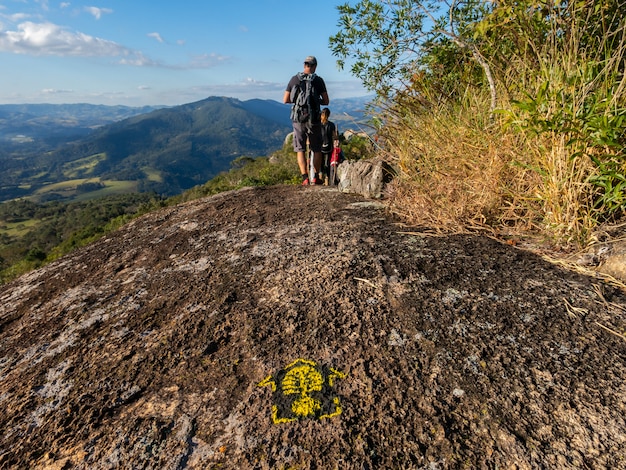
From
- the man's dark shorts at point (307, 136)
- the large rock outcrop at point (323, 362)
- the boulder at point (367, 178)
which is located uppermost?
the man's dark shorts at point (307, 136)

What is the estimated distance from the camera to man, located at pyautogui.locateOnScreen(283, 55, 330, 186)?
629 centimetres

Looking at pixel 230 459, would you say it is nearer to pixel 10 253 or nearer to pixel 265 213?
pixel 265 213

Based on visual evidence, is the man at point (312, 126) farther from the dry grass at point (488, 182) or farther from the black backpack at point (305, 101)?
the dry grass at point (488, 182)

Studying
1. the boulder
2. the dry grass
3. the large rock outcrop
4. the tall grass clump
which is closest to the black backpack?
the boulder

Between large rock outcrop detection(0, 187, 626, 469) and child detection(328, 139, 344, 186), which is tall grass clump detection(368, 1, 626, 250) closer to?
large rock outcrop detection(0, 187, 626, 469)

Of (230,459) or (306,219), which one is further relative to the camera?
(306,219)

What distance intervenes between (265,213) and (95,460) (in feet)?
9.81

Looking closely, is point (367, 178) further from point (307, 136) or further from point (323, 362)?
point (323, 362)

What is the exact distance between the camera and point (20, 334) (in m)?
2.49

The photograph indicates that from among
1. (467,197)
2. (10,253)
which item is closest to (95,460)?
(467,197)

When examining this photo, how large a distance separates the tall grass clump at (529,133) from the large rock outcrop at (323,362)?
0.47 meters

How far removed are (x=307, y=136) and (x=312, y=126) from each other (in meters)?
0.22

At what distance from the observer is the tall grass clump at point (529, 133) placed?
2.62 metres

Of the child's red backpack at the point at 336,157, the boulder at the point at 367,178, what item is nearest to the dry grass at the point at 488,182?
the boulder at the point at 367,178
